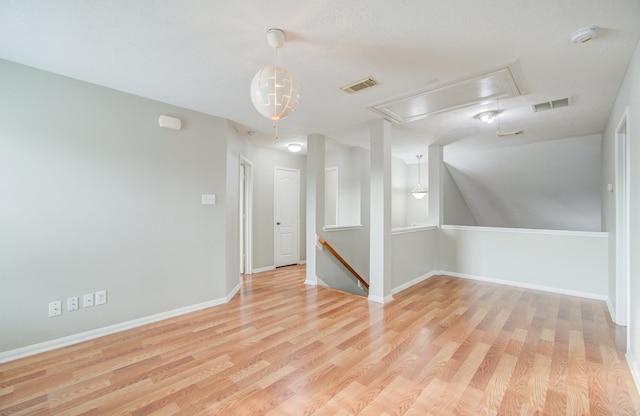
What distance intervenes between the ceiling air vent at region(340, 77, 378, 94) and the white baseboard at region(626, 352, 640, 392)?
3071mm

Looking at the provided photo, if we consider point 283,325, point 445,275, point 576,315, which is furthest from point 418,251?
point 283,325

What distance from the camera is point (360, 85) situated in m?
2.85

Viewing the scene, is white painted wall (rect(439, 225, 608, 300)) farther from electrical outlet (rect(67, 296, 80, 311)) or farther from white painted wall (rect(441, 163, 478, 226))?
electrical outlet (rect(67, 296, 80, 311))

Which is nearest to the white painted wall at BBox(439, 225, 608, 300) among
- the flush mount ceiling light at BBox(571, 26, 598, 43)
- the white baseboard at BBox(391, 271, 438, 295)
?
the white baseboard at BBox(391, 271, 438, 295)

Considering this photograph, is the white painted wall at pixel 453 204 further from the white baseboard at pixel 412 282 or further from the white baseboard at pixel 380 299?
the white baseboard at pixel 380 299

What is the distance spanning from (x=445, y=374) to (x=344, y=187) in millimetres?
4544

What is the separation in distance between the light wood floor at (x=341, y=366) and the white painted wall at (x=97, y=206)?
0.35 metres

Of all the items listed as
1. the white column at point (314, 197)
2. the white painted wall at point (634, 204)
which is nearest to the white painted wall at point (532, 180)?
the white column at point (314, 197)

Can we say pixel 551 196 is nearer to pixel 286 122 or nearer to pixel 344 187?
pixel 344 187

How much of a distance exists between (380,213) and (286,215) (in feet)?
9.44

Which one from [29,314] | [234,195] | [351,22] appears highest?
[351,22]

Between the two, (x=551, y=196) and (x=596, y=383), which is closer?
(x=596, y=383)

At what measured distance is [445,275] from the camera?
17.6ft

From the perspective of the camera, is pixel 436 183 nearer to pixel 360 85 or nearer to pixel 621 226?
pixel 621 226
